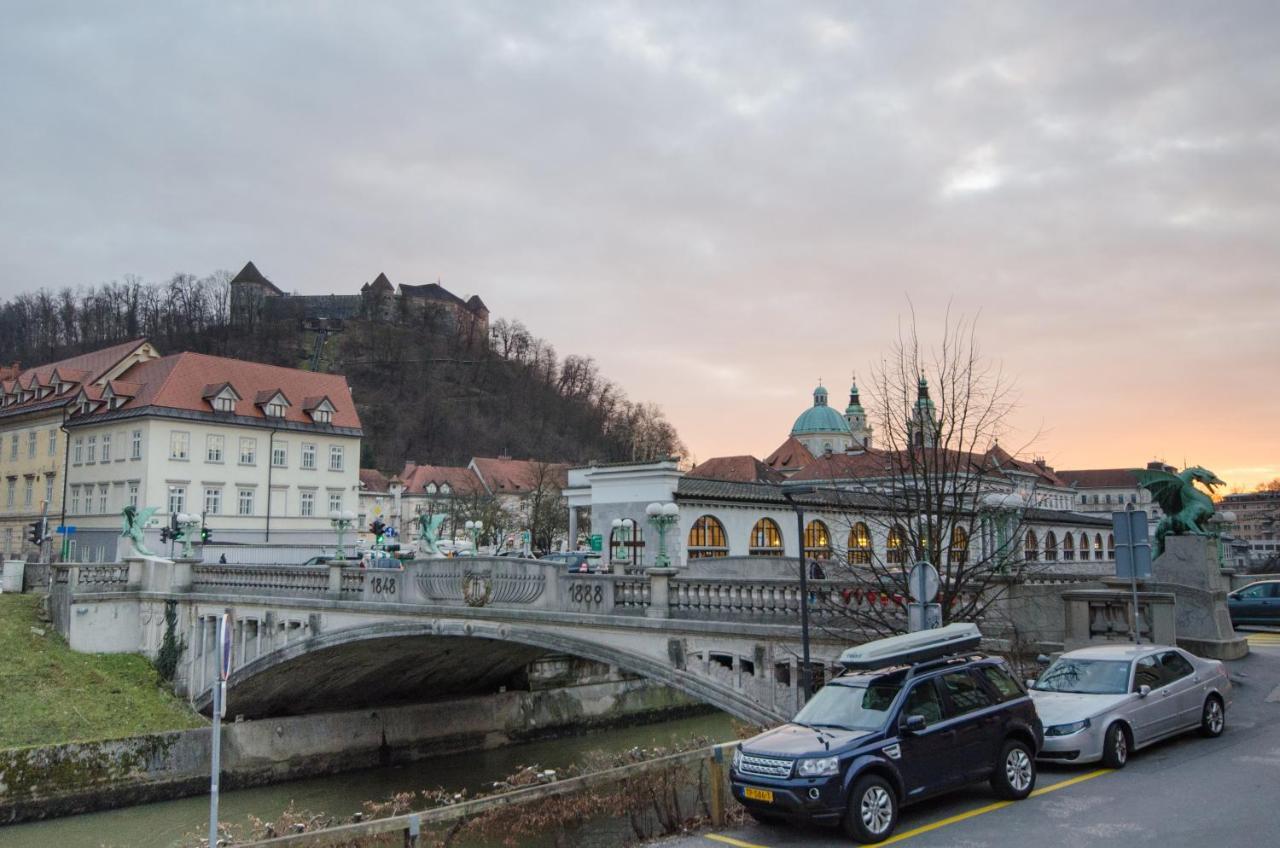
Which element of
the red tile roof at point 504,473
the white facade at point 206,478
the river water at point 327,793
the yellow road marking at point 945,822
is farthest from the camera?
the red tile roof at point 504,473

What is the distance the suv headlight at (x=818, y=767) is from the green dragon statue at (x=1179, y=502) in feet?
41.6

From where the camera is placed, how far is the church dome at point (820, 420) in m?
118

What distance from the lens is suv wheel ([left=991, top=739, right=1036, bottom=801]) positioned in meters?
10.9

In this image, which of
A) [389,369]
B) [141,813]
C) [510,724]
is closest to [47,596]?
[141,813]

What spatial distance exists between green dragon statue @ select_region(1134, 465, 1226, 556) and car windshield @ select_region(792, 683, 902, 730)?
37.4 feet

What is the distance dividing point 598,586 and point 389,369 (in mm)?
129741

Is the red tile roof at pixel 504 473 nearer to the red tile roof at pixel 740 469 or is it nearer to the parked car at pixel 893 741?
the red tile roof at pixel 740 469

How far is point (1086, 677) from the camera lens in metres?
13.1

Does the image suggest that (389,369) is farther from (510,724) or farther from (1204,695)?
(1204,695)

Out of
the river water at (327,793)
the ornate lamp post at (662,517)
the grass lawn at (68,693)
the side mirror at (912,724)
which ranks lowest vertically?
the river water at (327,793)

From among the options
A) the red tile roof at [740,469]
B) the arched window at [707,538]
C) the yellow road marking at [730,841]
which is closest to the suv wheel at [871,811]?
the yellow road marking at [730,841]

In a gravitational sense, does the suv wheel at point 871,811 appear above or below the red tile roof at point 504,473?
below

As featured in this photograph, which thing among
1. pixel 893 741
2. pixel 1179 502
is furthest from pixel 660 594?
pixel 1179 502

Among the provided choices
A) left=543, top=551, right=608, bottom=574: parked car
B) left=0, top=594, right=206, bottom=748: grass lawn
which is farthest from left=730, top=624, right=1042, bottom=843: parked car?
left=0, top=594, right=206, bottom=748: grass lawn
